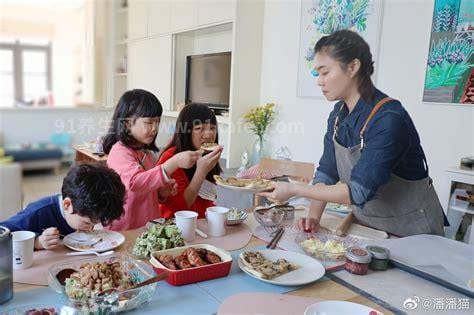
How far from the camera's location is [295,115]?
214cm

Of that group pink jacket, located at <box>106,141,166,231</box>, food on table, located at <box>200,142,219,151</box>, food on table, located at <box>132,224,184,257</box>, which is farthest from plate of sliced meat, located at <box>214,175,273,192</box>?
food on table, located at <box>132,224,184,257</box>

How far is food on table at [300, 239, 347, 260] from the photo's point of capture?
2.85ft

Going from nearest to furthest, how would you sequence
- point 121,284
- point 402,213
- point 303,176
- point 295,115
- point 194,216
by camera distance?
point 121,284
point 194,216
point 402,213
point 303,176
point 295,115

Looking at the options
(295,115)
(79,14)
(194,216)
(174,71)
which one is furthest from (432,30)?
(79,14)

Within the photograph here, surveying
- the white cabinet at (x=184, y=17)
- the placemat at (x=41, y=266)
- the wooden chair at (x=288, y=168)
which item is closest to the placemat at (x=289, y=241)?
the placemat at (x=41, y=266)

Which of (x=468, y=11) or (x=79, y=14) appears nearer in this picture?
(x=79, y=14)

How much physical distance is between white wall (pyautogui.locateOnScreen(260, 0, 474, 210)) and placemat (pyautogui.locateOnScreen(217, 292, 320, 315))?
4.24 ft

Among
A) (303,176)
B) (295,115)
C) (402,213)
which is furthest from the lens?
(295,115)

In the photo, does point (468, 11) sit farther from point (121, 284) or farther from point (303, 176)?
point (121, 284)

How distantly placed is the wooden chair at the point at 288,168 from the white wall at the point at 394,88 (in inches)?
4.5

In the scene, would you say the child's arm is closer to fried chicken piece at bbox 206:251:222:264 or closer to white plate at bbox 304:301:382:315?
fried chicken piece at bbox 206:251:222:264

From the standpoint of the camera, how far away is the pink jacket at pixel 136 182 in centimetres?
108

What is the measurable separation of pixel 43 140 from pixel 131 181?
2.85 feet

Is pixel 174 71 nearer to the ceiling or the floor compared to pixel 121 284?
nearer to the ceiling
